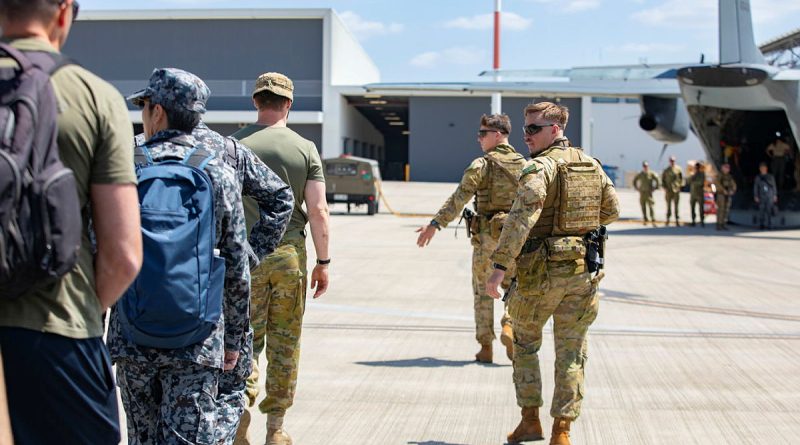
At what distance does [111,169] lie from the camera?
241 cm

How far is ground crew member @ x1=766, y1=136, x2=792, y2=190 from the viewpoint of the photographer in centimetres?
2284

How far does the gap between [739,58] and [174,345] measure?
61.6 feet

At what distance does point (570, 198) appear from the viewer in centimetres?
512

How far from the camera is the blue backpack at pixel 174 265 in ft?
9.77

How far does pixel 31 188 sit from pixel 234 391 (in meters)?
1.75

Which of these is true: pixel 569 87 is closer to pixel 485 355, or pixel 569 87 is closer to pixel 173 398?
pixel 485 355

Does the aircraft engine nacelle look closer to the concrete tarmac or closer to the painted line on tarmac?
the concrete tarmac

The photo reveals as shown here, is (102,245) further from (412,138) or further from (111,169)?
(412,138)

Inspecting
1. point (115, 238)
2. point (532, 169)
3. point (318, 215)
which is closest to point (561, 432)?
point (532, 169)

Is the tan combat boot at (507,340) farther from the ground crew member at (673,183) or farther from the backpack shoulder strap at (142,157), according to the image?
the ground crew member at (673,183)

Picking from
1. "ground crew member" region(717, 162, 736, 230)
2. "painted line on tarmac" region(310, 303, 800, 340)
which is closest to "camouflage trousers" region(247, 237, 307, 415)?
"painted line on tarmac" region(310, 303, 800, 340)

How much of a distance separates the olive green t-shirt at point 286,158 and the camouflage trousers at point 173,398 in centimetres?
144

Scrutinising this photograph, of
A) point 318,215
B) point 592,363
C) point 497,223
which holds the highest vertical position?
point 318,215

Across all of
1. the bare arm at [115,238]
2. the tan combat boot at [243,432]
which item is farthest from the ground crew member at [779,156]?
the bare arm at [115,238]
